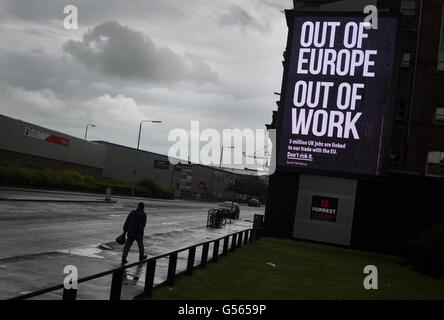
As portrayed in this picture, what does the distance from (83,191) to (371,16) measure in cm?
4556

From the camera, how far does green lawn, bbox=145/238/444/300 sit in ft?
41.6

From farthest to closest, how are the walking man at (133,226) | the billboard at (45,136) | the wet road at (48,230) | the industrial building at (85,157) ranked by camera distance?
the billboard at (45,136) < the industrial building at (85,157) < the wet road at (48,230) < the walking man at (133,226)

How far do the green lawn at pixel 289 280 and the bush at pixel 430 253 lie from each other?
0.65 meters

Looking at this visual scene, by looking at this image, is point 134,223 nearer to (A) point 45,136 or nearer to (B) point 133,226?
(B) point 133,226

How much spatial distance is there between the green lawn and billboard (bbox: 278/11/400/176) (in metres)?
7.53

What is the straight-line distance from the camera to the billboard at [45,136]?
62.0 m

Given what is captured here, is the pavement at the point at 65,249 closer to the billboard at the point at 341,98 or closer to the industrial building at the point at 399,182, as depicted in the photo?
the industrial building at the point at 399,182

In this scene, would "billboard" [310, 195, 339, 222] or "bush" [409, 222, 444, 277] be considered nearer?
"bush" [409, 222, 444, 277]

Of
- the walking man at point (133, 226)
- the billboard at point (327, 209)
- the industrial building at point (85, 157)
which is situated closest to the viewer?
the walking man at point (133, 226)

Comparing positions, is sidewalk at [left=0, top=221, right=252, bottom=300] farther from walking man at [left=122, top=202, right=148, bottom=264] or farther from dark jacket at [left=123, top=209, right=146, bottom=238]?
dark jacket at [left=123, top=209, right=146, bottom=238]

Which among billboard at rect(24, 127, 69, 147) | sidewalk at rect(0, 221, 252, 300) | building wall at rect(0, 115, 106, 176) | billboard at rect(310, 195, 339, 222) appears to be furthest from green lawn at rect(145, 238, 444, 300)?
billboard at rect(24, 127, 69, 147)

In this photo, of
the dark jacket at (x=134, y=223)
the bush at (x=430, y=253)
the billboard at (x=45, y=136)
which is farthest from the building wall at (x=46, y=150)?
the bush at (x=430, y=253)

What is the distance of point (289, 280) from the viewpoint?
15.8 m
